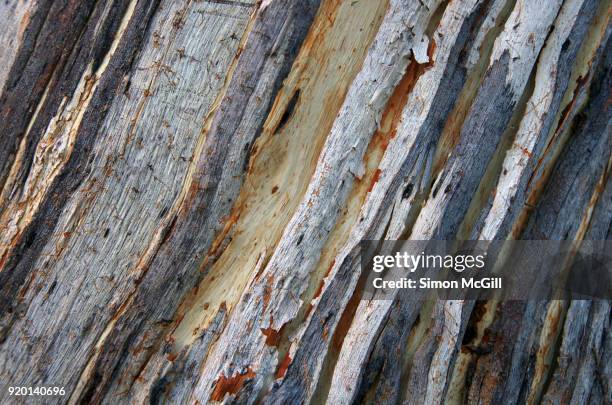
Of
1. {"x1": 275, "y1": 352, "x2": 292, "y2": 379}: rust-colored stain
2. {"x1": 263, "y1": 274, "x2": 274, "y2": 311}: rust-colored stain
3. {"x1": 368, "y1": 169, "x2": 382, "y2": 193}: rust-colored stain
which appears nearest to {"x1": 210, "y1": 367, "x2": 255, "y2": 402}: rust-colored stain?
{"x1": 275, "y1": 352, "x2": 292, "y2": 379}: rust-colored stain

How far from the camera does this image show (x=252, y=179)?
107 inches

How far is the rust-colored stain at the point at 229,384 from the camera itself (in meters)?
2.46

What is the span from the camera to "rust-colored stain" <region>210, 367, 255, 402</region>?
2.46 m

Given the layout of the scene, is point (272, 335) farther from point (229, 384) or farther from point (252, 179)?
point (252, 179)

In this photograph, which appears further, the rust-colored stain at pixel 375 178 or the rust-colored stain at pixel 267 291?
the rust-colored stain at pixel 375 178

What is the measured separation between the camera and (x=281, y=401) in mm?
2498

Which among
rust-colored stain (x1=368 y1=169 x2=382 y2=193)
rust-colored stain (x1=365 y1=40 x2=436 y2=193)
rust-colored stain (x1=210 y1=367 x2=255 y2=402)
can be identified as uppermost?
rust-colored stain (x1=365 y1=40 x2=436 y2=193)

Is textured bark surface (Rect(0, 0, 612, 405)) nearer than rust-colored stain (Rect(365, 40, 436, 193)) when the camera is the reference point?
Yes

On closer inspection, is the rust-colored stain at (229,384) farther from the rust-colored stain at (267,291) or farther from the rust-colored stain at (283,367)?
the rust-colored stain at (267,291)

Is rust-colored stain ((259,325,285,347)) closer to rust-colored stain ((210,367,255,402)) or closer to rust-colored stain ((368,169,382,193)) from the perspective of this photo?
rust-colored stain ((210,367,255,402))

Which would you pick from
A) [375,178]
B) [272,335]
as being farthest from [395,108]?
[272,335]

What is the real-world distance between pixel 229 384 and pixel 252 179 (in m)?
1.09

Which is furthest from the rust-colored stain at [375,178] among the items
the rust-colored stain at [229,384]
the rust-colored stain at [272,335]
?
the rust-colored stain at [229,384]

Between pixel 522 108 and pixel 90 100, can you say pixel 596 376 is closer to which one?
pixel 522 108
